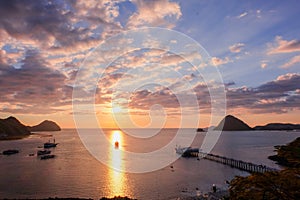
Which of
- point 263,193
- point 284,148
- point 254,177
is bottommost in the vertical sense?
point 263,193

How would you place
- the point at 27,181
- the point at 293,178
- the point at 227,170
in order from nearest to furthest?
the point at 293,178, the point at 27,181, the point at 227,170

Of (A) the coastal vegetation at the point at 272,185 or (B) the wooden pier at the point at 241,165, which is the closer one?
(A) the coastal vegetation at the point at 272,185

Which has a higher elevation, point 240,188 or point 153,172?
point 240,188

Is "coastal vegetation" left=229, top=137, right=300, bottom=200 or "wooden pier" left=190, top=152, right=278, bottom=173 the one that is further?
"wooden pier" left=190, top=152, right=278, bottom=173

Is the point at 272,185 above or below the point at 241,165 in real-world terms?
above

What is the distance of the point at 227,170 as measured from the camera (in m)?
68.1

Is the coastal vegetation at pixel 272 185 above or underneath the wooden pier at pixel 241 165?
above

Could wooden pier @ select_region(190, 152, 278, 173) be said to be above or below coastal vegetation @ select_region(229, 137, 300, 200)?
below

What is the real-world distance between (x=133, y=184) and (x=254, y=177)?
4281 centimetres

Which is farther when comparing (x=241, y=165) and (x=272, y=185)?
(x=241, y=165)

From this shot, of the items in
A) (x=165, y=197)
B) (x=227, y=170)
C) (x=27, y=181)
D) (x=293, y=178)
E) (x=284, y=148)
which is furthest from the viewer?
(x=227, y=170)

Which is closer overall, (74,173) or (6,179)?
(6,179)

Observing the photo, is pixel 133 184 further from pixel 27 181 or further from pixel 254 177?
pixel 254 177

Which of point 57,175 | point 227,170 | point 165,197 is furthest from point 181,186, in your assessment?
point 57,175
